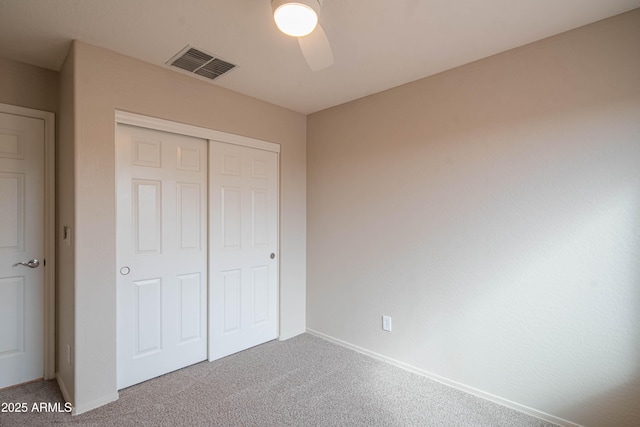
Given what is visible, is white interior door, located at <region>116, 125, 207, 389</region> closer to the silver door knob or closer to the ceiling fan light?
the silver door knob

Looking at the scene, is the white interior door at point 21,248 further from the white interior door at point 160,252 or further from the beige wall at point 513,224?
the beige wall at point 513,224

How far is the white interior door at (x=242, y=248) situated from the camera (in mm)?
2725

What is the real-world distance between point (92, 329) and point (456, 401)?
252cm

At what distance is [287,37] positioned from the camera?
6.35 feet

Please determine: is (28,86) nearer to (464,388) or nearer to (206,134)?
(206,134)

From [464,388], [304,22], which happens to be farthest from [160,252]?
[464,388]

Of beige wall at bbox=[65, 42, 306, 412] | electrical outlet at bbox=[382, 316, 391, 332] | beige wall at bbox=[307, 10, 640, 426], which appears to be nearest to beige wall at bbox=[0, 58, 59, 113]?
beige wall at bbox=[65, 42, 306, 412]

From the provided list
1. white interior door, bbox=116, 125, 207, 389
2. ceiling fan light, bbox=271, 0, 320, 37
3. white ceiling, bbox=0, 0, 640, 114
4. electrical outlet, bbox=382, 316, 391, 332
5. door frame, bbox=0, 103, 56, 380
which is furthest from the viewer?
electrical outlet, bbox=382, 316, 391, 332

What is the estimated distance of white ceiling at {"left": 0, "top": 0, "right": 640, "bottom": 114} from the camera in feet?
5.40

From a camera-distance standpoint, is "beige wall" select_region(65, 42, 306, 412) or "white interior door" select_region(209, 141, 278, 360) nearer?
"beige wall" select_region(65, 42, 306, 412)

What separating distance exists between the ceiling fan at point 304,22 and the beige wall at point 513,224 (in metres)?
1.31

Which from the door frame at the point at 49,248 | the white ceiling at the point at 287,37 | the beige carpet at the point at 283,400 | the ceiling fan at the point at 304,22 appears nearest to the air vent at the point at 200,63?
the white ceiling at the point at 287,37

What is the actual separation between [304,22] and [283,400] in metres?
2.31

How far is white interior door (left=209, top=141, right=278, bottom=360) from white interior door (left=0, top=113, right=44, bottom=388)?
125cm
